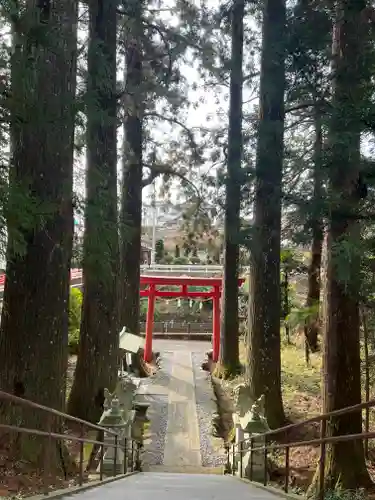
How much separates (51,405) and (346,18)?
5.04m

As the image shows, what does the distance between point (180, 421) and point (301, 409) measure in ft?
7.85

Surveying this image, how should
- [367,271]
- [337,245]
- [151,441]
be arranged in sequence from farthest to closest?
[151,441] → [367,271] → [337,245]

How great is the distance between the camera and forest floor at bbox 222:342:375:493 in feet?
24.0

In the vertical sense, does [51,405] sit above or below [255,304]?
below

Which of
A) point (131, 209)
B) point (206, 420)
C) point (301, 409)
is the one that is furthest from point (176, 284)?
point (301, 409)

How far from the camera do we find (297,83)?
6.66m

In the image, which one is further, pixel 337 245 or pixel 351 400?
pixel 351 400

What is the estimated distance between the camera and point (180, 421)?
413 inches

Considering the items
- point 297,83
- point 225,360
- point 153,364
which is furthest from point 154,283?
point 297,83

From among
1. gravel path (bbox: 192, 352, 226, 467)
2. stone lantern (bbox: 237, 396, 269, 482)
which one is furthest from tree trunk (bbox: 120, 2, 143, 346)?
stone lantern (bbox: 237, 396, 269, 482)

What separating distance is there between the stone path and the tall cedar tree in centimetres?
284

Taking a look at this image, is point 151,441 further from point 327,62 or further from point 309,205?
point 327,62

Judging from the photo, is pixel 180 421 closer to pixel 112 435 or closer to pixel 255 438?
pixel 112 435

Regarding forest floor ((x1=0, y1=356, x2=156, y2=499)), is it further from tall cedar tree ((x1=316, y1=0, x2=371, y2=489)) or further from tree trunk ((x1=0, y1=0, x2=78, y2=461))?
tall cedar tree ((x1=316, y1=0, x2=371, y2=489))
